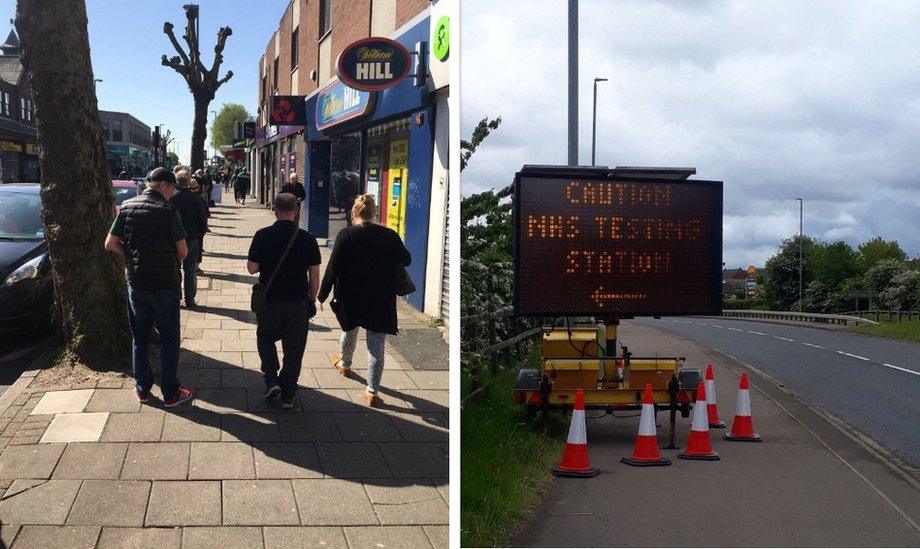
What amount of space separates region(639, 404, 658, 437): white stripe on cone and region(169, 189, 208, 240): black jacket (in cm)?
484

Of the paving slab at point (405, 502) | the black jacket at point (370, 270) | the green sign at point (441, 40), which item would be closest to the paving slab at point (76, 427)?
the paving slab at point (405, 502)

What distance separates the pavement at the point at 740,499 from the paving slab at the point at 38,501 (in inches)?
83.4

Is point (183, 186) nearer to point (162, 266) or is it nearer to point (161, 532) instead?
point (162, 266)

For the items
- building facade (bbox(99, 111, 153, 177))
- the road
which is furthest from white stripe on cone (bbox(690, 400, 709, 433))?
building facade (bbox(99, 111, 153, 177))

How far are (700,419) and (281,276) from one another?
367 cm

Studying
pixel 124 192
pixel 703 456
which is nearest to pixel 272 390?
pixel 703 456

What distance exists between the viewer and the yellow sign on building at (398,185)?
1040cm

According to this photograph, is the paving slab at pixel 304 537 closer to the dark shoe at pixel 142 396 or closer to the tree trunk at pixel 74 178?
the dark shoe at pixel 142 396

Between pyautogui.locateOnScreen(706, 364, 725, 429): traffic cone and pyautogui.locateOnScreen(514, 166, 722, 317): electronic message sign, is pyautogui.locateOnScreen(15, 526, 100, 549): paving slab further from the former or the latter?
pyautogui.locateOnScreen(706, 364, 725, 429): traffic cone

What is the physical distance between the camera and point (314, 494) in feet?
14.7

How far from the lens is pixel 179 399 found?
6.26 meters

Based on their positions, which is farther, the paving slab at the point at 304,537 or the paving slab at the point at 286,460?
the paving slab at the point at 286,460

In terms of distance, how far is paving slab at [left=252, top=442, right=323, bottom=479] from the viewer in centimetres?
478

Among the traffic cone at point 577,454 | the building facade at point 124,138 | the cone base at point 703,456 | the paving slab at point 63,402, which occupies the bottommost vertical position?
the cone base at point 703,456
